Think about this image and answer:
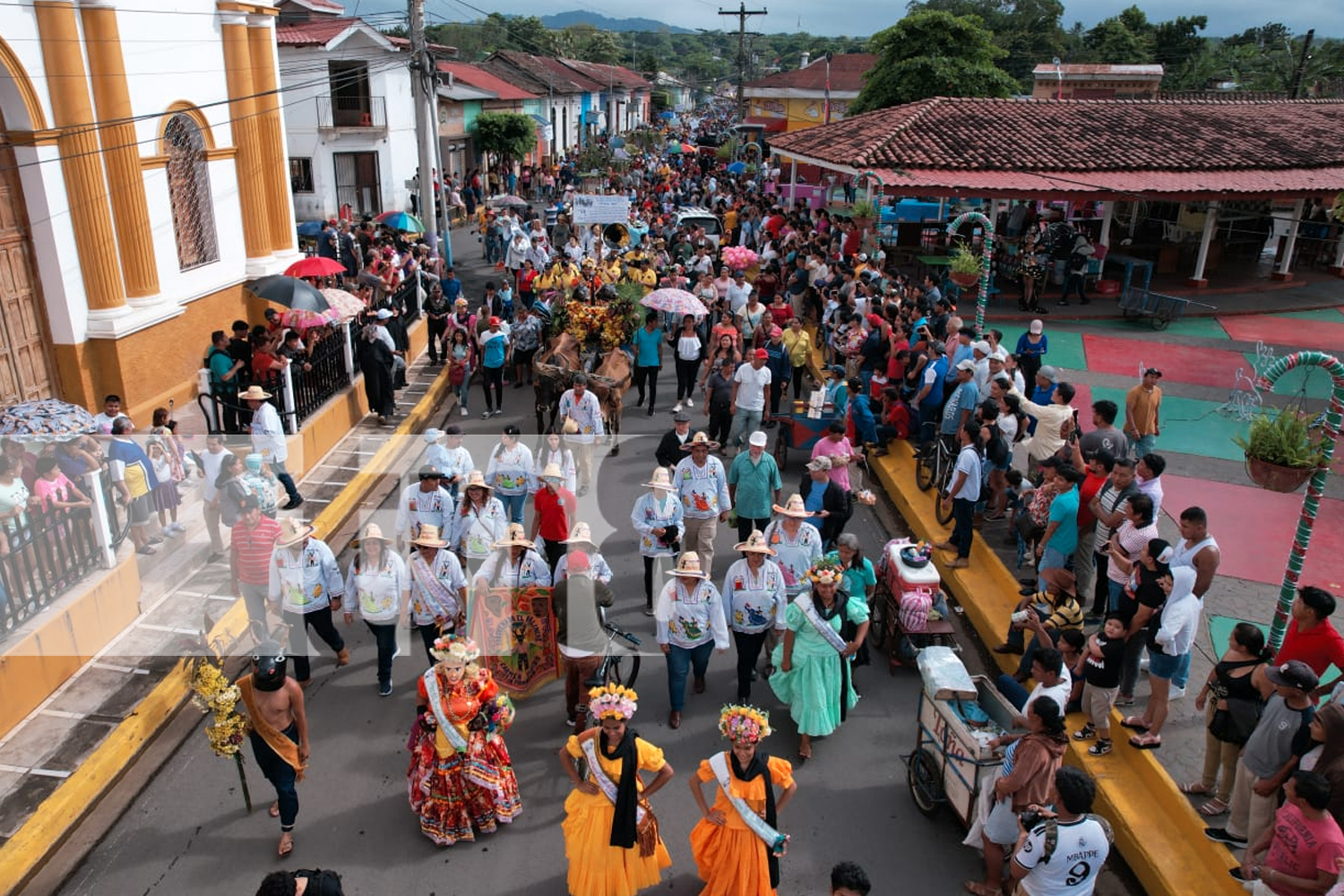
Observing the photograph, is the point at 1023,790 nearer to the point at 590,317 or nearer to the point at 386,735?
the point at 386,735

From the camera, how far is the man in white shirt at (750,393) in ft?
35.6

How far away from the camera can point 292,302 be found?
11.2m

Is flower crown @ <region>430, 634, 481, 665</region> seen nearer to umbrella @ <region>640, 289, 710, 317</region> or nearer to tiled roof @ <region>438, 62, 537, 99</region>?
umbrella @ <region>640, 289, 710, 317</region>

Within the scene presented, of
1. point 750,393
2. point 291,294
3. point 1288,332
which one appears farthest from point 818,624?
point 1288,332

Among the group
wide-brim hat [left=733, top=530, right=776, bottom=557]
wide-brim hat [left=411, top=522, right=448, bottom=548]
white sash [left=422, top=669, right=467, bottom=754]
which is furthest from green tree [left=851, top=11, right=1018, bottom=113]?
white sash [left=422, top=669, right=467, bottom=754]

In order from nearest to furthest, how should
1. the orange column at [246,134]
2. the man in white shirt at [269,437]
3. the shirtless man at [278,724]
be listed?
the shirtless man at [278,724], the man in white shirt at [269,437], the orange column at [246,134]

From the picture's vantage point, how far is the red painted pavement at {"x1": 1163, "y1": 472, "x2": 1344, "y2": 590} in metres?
8.82

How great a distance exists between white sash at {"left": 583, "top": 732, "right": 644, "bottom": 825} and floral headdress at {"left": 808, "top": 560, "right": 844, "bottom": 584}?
1.94 meters

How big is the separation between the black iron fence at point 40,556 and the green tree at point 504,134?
32466 mm

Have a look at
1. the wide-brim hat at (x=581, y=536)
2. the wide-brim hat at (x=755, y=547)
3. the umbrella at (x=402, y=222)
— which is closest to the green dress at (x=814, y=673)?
the wide-brim hat at (x=755, y=547)

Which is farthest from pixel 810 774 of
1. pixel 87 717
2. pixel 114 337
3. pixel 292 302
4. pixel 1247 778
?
pixel 114 337

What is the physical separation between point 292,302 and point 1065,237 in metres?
15.5

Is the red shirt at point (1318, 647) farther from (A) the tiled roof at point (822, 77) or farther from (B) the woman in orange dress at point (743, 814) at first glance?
(A) the tiled roof at point (822, 77)

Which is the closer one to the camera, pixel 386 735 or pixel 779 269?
pixel 386 735
